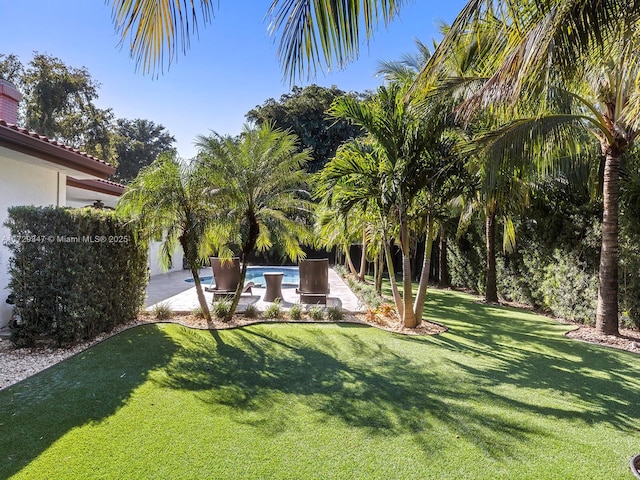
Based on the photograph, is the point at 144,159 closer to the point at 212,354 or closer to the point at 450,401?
the point at 212,354

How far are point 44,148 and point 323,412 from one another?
6574 mm

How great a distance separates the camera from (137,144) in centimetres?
3734

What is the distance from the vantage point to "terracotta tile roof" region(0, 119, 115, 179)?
5812mm

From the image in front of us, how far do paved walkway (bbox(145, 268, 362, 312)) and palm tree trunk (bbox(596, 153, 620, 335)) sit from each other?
581 centimetres

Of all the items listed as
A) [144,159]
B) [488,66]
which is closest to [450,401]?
[488,66]

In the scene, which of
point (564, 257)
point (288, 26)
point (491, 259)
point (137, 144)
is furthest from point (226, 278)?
point (137, 144)

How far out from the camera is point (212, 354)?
249 inches

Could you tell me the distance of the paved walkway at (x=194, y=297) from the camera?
36.2ft

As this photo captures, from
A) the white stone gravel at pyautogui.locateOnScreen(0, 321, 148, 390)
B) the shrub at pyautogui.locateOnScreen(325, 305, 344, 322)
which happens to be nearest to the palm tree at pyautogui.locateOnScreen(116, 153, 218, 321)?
the white stone gravel at pyautogui.locateOnScreen(0, 321, 148, 390)

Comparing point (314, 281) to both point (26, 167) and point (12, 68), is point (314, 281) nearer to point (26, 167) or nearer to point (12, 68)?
point (26, 167)

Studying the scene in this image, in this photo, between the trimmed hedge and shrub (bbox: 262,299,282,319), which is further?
shrub (bbox: 262,299,282,319)

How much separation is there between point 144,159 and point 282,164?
36.4m

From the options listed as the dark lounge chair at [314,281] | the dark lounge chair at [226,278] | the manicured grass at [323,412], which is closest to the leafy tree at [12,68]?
the dark lounge chair at [226,278]

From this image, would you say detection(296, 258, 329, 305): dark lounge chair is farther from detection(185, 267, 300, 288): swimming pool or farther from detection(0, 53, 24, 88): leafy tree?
detection(0, 53, 24, 88): leafy tree
